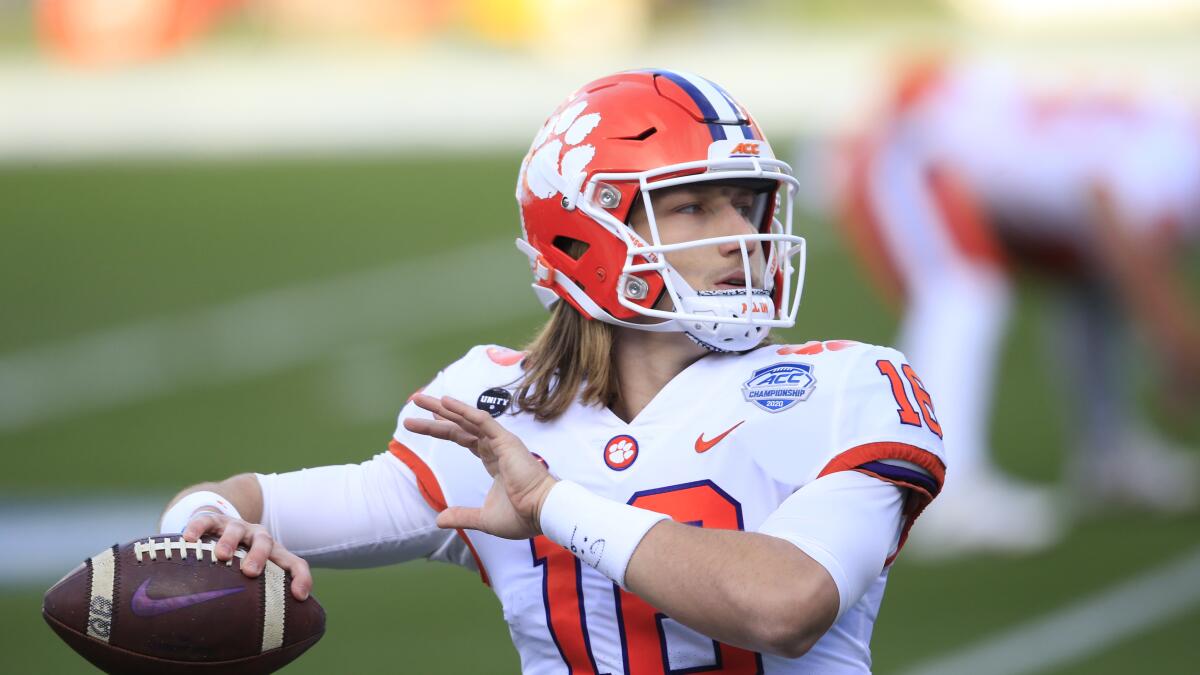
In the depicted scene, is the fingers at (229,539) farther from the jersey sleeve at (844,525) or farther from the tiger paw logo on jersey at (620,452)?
the jersey sleeve at (844,525)

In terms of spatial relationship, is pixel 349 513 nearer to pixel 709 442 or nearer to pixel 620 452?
pixel 620 452

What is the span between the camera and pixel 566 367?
2744mm

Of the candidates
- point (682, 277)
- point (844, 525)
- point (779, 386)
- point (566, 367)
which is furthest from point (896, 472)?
point (566, 367)

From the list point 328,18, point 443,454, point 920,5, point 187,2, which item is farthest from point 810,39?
point 443,454

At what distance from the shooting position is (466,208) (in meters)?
15.8

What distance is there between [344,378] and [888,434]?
821cm

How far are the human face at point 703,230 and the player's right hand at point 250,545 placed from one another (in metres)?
0.76

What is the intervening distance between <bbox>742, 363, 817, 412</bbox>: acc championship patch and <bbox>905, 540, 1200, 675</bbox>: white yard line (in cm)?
282

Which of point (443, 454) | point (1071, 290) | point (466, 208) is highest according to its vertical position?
point (443, 454)

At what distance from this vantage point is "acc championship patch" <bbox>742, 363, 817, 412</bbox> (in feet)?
8.20

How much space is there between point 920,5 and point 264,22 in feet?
31.2

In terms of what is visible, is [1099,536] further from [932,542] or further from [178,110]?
[178,110]

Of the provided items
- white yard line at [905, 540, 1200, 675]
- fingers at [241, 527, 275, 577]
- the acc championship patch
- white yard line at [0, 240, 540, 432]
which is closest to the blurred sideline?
white yard line at [0, 240, 540, 432]

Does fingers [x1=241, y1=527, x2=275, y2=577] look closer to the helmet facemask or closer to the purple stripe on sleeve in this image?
the helmet facemask
